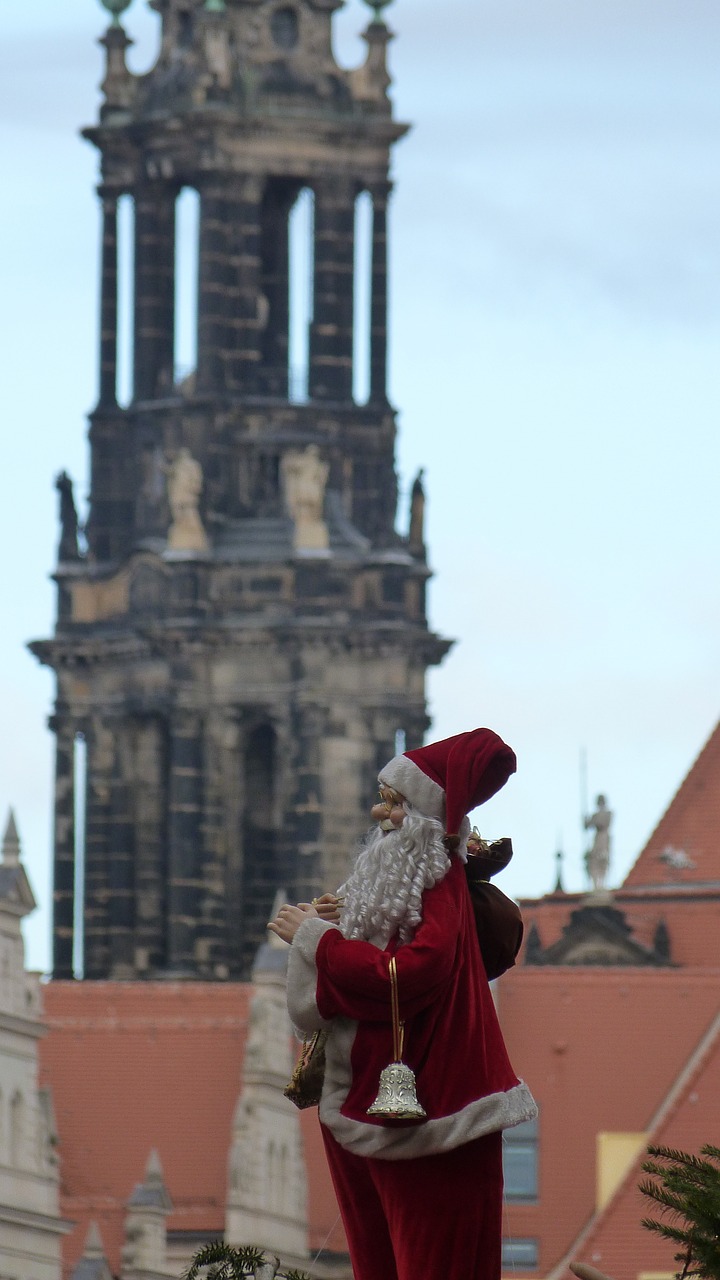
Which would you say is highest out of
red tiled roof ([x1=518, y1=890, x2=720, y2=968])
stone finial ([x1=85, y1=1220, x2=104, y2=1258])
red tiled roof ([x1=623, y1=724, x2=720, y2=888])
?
red tiled roof ([x1=623, y1=724, x2=720, y2=888])

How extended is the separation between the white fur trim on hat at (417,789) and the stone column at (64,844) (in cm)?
5744

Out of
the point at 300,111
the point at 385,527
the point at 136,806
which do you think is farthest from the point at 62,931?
the point at 300,111

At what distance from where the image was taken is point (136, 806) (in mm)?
72062

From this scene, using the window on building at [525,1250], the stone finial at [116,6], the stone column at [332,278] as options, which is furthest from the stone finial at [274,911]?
the stone finial at [116,6]

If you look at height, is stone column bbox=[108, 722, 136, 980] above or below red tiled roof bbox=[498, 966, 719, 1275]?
above

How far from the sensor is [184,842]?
7094cm

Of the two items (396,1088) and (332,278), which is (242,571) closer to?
(332,278)

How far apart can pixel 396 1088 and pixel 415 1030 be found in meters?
0.37

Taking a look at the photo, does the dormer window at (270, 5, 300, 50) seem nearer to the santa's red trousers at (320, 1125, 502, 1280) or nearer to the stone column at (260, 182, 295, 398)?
the stone column at (260, 182, 295, 398)

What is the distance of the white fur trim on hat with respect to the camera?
15.3 m

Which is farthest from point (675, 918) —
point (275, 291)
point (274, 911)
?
point (275, 291)

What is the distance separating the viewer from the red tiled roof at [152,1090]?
6197 centimetres

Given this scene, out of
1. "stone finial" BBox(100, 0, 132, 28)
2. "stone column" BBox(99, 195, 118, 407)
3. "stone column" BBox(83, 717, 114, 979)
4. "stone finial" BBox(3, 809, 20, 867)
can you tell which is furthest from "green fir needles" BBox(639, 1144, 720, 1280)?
"stone finial" BBox(100, 0, 132, 28)

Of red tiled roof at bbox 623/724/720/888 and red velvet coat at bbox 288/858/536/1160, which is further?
red tiled roof at bbox 623/724/720/888
